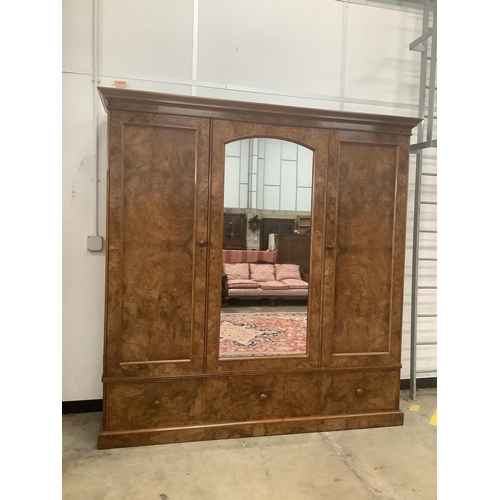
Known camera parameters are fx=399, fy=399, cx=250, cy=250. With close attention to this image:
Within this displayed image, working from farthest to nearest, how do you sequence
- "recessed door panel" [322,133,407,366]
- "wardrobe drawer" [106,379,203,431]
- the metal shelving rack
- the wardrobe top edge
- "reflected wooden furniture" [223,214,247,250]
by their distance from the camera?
the metal shelving rack
"recessed door panel" [322,133,407,366]
"reflected wooden furniture" [223,214,247,250]
"wardrobe drawer" [106,379,203,431]
the wardrobe top edge

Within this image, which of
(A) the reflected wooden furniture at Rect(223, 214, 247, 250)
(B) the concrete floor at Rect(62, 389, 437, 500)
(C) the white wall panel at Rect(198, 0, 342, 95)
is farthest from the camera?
(C) the white wall panel at Rect(198, 0, 342, 95)

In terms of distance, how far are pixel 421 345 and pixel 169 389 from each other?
7.84 feet

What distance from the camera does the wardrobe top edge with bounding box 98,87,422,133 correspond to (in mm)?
2438

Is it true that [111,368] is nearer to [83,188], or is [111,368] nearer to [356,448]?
[83,188]

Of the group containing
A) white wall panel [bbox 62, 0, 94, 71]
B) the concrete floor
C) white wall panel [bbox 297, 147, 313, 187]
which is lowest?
the concrete floor

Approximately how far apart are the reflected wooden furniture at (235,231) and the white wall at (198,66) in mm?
1021

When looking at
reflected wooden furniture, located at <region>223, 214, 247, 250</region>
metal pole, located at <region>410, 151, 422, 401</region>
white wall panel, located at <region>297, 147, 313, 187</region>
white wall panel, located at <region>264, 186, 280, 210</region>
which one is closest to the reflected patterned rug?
reflected wooden furniture, located at <region>223, 214, 247, 250</region>

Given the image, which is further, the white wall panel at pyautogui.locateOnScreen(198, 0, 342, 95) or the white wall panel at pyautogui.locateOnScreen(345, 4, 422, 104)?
the white wall panel at pyautogui.locateOnScreen(345, 4, 422, 104)

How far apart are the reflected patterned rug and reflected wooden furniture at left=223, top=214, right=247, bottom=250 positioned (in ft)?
1.54

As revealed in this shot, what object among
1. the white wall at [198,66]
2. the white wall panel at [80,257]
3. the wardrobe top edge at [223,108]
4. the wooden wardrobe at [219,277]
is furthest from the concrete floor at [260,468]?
the wardrobe top edge at [223,108]

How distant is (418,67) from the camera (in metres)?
3.62

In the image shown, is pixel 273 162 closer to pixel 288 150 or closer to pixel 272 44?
pixel 288 150

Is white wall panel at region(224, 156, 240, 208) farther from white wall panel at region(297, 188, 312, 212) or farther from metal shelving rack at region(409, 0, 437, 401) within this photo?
metal shelving rack at region(409, 0, 437, 401)
